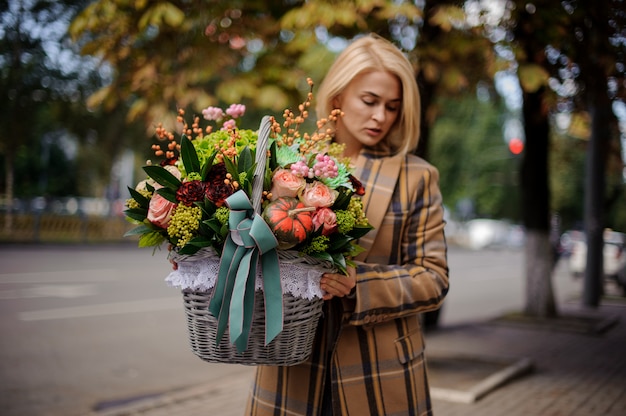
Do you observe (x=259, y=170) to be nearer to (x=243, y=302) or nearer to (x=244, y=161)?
(x=244, y=161)

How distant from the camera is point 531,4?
5105 millimetres

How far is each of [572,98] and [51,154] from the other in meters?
31.8

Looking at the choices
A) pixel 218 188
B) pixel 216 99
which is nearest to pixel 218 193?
pixel 218 188

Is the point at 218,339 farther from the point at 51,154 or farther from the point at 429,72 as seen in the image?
the point at 51,154

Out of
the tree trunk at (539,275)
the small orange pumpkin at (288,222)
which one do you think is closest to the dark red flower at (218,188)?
the small orange pumpkin at (288,222)

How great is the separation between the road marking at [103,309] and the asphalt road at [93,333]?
0.01 metres

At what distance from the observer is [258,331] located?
5.52 feet

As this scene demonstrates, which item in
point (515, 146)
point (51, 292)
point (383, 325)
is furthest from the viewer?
point (515, 146)

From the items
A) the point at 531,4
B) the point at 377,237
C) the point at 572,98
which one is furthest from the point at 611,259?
the point at 377,237

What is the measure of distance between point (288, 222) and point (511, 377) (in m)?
5.28

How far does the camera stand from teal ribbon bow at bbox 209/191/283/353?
158 centimetres

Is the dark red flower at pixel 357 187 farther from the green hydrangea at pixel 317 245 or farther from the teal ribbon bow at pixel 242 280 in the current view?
the teal ribbon bow at pixel 242 280

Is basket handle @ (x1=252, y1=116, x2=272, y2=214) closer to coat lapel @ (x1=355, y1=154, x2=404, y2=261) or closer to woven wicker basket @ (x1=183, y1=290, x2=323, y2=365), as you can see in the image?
woven wicker basket @ (x1=183, y1=290, x2=323, y2=365)

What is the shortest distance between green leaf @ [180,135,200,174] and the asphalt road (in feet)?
13.5
